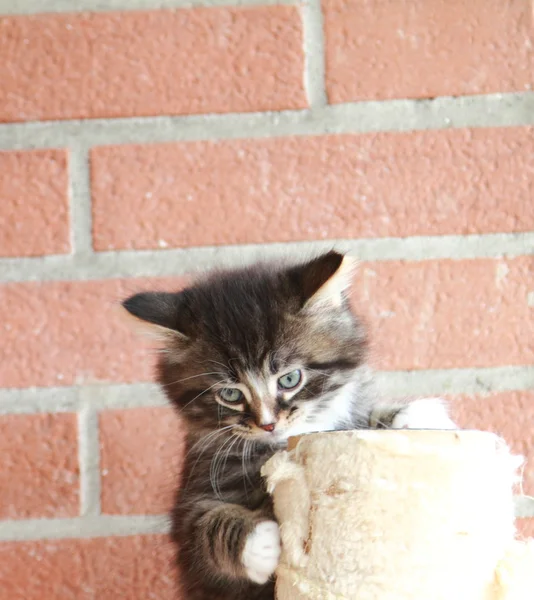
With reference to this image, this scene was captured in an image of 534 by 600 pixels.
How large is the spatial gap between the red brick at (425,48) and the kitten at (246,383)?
1.26 ft

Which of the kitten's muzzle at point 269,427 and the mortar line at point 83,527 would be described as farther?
the mortar line at point 83,527

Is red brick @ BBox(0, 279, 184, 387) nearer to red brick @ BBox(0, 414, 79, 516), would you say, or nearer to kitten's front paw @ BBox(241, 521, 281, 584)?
red brick @ BBox(0, 414, 79, 516)

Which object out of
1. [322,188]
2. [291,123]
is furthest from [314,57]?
[322,188]

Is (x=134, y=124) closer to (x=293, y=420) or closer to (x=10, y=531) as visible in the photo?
(x=293, y=420)

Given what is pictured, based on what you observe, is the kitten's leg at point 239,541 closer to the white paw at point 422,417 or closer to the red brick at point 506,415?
the white paw at point 422,417

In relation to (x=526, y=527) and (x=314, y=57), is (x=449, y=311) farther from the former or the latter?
(x=314, y=57)

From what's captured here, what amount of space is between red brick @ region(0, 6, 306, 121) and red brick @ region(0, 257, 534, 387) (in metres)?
0.30

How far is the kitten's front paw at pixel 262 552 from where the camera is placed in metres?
0.83

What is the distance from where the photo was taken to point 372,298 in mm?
1271

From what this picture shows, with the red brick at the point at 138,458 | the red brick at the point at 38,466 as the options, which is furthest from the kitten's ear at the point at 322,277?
the red brick at the point at 38,466

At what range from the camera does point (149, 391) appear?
4.17 feet

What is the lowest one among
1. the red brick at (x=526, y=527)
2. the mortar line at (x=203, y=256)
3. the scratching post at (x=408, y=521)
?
the red brick at (x=526, y=527)

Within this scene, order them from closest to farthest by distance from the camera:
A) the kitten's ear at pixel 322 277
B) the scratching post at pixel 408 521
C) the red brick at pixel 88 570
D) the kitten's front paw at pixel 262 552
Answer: the scratching post at pixel 408 521
the kitten's front paw at pixel 262 552
the kitten's ear at pixel 322 277
the red brick at pixel 88 570

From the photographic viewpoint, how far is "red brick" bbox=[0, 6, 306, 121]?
127cm
